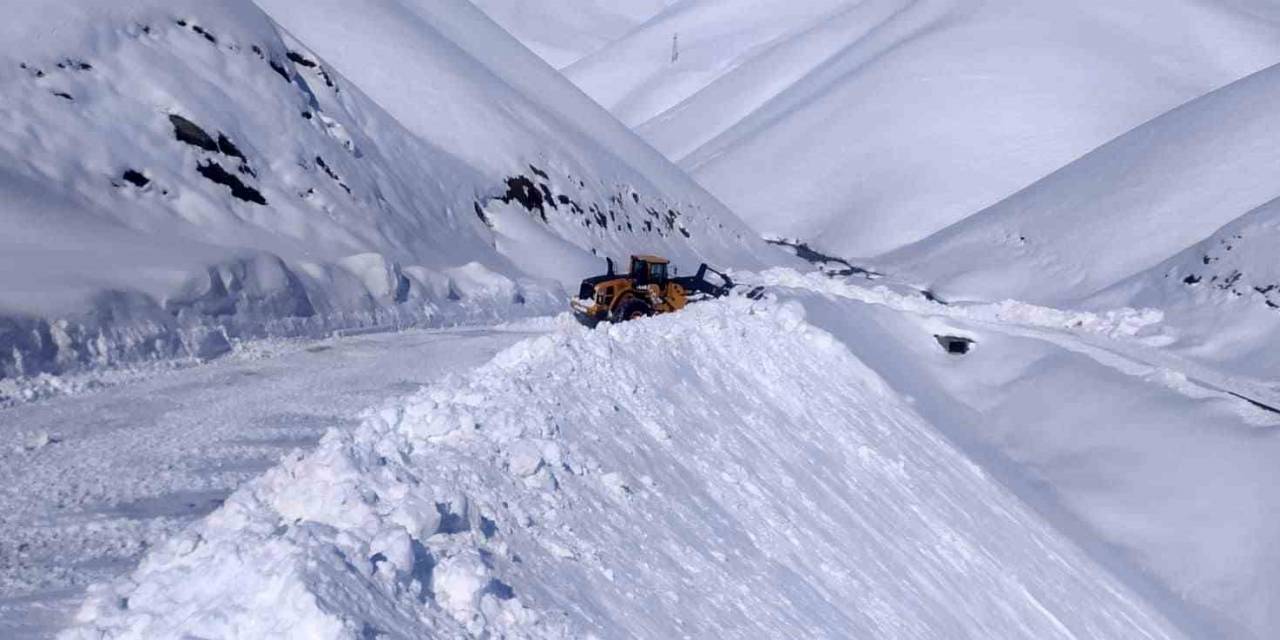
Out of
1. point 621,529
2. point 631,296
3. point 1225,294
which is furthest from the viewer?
point 1225,294

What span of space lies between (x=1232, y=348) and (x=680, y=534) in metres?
33.5

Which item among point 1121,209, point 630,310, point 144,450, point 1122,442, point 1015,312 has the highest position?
point 1121,209

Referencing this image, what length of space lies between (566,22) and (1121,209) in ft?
359

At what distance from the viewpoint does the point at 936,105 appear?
78125mm

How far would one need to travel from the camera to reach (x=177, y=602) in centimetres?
632

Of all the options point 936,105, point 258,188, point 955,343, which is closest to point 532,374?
point 258,188

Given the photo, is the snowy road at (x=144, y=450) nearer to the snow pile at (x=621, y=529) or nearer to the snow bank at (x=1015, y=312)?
the snow pile at (x=621, y=529)

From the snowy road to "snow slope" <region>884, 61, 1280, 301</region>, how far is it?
123 feet

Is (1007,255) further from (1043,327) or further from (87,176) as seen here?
(87,176)

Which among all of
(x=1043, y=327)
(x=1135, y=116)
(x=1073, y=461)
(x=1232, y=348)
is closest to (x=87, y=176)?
(x=1073, y=461)

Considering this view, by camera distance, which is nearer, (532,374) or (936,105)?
(532,374)

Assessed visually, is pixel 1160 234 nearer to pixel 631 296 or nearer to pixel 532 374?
pixel 631 296

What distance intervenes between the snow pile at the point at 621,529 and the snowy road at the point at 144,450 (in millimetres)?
1479

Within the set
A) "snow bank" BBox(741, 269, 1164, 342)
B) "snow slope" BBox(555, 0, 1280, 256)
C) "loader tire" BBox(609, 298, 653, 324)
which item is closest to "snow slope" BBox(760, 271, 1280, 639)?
A: "snow bank" BBox(741, 269, 1164, 342)
